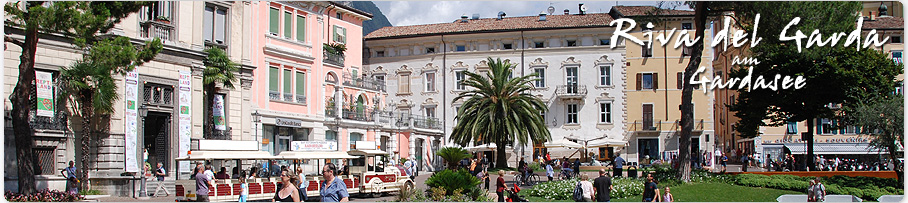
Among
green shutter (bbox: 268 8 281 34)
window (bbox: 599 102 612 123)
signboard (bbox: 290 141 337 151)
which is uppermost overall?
green shutter (bbox: 268 8 281 34)

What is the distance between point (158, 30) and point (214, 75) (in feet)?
12.8

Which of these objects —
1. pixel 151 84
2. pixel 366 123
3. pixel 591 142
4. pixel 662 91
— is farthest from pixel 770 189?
pixel 662 91

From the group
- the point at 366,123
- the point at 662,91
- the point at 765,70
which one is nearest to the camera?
the point at 765,70

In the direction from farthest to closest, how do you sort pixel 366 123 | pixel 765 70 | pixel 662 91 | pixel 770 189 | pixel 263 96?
pixel 662 91
pixel 366 123
pixel 765 70
pixel 263 96
pixel 770 189

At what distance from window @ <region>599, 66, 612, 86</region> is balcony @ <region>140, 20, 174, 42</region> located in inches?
1442

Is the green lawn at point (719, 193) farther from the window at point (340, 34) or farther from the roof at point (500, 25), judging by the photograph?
the roof at point (500, 25)

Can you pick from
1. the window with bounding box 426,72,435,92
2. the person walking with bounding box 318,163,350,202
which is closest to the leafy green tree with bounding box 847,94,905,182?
the person walking with bounding box 318,163,350,202

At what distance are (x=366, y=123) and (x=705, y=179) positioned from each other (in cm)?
2197

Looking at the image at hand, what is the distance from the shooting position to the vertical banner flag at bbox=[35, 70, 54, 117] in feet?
88.5

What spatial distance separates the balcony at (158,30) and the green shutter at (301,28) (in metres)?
12.2

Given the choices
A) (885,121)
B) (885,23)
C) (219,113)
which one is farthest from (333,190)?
(885,23)

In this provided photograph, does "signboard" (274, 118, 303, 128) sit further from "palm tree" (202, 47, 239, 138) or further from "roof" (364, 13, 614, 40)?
"roof" (364, 13, 614, 40)

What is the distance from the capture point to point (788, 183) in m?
30.6

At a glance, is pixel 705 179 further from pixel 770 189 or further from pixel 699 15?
pixel 699 15
